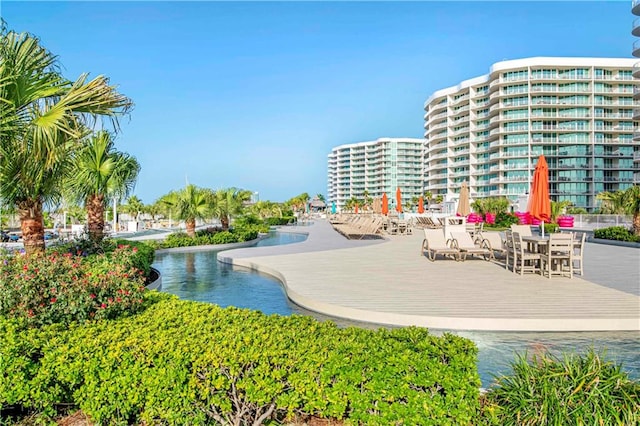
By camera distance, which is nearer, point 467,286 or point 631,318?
point 631,318

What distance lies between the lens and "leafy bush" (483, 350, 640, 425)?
2.95 meters

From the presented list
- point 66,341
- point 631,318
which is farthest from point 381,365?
point 631,318

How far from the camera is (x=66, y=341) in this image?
12.1ft

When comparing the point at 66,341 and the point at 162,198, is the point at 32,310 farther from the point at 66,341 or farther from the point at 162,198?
the point at 162,198

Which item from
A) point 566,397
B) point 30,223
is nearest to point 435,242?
point 566,397

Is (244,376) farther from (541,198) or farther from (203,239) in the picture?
(203,239)

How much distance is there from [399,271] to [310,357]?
24.3ft

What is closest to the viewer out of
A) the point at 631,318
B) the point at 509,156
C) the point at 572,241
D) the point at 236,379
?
the point at 236,379

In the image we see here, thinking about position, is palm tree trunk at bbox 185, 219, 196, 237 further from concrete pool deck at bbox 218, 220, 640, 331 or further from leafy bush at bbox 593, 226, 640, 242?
leafy bush at bbox 593, 226, 640, 242

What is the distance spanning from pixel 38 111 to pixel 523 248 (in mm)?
9311

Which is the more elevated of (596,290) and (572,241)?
(572,241)

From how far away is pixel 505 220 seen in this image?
27562mm

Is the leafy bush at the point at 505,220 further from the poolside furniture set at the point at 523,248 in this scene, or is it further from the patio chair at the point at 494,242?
the patio chair at the point at 494,242

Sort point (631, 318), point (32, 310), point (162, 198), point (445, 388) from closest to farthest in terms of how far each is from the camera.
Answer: point (445, 388), point (32, 310), point (631, 318), point (162, 198)
